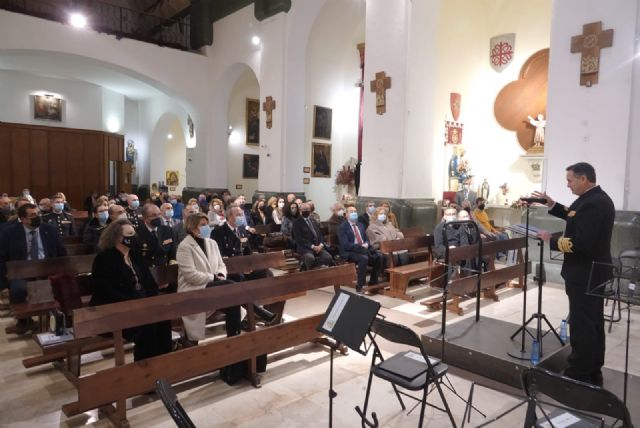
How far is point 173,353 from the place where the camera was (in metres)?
3.20

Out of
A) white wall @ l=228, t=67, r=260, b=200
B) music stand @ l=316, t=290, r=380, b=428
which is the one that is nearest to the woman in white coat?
music stand @ l=316, t=290, r=380, b=428

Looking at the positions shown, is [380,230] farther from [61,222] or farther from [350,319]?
[61,222]

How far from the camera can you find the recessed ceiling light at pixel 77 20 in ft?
35.7

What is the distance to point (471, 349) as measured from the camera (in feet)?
13.1

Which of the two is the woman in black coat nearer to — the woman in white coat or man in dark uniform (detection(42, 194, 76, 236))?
the woman in white coat

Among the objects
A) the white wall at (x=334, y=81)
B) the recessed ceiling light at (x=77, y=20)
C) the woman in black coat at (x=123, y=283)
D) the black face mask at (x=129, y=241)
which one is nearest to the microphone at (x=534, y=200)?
the woman in black coat at (x=123, y=283)

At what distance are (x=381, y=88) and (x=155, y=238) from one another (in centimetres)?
572

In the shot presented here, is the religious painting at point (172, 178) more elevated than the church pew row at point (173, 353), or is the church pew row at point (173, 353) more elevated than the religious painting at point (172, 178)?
the religious painting at point (172, 178)

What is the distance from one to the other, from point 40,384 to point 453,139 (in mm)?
10116

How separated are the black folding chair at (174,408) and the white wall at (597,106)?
22.7ft

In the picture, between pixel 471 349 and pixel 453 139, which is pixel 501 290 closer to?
pixel 471 349

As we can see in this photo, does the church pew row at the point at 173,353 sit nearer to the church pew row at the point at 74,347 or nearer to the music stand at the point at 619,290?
the church pew row at the point at 74,347

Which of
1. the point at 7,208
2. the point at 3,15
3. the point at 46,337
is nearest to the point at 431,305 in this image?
the point at 46,337

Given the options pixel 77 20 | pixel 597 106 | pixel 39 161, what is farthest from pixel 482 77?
pixel 39 161
